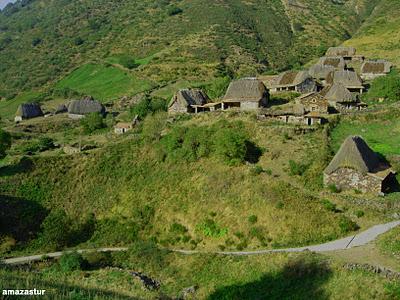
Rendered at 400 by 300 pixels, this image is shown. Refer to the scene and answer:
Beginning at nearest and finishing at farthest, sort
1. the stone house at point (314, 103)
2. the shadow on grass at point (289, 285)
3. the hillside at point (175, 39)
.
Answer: the shadow on grass at point (289, 285)
the stone house at point (314, 103)
the hillside at point (175, 39)

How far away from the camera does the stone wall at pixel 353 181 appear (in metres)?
35.7

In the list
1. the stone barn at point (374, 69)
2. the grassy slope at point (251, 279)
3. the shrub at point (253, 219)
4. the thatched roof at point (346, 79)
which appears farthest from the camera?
the stone barn at point (374, 69)

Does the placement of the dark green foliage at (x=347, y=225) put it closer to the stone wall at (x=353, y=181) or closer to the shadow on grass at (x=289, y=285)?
the stone wall at (x=353, y=181)

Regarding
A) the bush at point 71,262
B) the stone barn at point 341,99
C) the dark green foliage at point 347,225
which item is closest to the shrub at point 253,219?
the dark green foliage at point 347,225

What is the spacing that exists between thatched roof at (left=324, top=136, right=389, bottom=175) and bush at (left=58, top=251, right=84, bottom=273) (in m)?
19.7

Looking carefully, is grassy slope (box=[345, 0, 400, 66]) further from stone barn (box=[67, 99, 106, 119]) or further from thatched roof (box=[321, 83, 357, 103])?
stone barn (box=[67, 99, 106, 119])

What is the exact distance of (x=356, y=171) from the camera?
36000mm

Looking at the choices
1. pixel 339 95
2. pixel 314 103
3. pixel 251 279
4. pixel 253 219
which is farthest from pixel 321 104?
pixel 251 279

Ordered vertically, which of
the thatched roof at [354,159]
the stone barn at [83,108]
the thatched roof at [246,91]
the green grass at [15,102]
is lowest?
the green grass at [15,102]

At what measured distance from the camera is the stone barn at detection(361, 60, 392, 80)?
215 ft

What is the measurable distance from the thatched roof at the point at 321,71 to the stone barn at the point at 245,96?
15.0 metres

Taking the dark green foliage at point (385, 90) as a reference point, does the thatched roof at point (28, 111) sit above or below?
below

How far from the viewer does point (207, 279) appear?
100 feet

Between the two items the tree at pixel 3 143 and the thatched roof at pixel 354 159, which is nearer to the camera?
Result: the thatched roof at pixel 354 159
